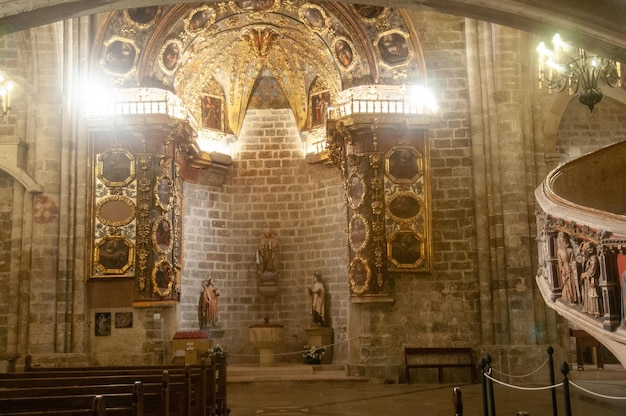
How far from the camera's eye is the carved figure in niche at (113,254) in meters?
15.0

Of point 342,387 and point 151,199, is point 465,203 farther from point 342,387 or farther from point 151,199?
point 151,199

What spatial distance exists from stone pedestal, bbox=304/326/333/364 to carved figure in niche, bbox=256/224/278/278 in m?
1.85

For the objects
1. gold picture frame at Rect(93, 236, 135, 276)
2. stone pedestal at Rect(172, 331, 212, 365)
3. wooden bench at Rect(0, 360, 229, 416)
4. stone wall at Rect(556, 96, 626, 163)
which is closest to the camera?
wooden bench at Rect(0, 360, 229, 416)

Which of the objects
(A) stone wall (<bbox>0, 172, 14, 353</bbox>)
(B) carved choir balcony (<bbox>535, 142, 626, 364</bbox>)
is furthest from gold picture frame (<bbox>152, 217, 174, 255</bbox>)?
(B) carved choir balcony (<bbox>535, 142, 626, 364</bbox>)

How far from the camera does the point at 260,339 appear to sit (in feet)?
55.8

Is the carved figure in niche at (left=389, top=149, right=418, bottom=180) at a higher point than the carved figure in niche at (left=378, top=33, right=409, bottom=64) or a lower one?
lower

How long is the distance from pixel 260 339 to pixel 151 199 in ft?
13.2

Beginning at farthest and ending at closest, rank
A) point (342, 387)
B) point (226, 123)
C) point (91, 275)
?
point (226, 123)
point (91, 275)
point (342, 387)

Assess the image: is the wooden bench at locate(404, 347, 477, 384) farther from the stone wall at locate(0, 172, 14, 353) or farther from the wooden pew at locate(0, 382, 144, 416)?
the wooden pew at locate(0, 382, 144, 416)

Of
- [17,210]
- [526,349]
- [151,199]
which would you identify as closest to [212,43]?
[151,199]

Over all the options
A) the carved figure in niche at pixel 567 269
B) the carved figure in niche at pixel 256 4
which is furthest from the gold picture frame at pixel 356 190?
the carved figure in niche at pixel 567 269

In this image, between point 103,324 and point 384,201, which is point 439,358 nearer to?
point 384,201

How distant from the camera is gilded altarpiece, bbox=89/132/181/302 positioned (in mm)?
14992

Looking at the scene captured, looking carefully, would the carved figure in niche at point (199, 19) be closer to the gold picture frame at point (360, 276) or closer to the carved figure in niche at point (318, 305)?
the gold picture frame at point (360, 276)
